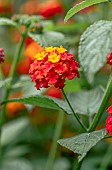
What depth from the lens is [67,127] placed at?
203 centimetres

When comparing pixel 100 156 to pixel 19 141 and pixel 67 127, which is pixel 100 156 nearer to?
pixel 67 127

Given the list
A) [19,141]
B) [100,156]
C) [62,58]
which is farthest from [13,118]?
[62,58]

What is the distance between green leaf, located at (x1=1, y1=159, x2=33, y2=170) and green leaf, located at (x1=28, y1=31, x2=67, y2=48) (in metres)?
0.58

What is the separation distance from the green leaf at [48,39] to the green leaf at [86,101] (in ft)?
0.45

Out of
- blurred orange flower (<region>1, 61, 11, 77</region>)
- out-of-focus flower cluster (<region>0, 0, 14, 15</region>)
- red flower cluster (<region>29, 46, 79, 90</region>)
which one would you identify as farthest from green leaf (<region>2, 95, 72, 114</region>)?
out-of-focus flower cluster (<region>0, 0, 14, 15</region>)

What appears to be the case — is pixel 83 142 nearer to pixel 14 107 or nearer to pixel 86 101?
pixel 86 101

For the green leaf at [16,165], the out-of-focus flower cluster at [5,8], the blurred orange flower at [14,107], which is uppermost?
the out-of-focus flower cluster at [5,8]

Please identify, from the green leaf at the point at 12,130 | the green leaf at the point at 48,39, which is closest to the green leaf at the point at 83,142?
the green leaf at the point at 48,39

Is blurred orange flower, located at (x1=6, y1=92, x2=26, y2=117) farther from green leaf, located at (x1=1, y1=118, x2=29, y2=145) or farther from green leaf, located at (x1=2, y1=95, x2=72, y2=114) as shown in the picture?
green leaf, located at (x1=2, y1=95, x2=72, y2=114)

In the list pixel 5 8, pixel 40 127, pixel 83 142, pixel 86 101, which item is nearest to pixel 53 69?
pixel 83 142

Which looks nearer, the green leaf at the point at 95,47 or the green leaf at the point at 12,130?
the green leaf at the point at 95,47

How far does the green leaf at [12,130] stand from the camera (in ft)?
6.23

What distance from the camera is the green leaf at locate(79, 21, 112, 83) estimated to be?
1077 mm

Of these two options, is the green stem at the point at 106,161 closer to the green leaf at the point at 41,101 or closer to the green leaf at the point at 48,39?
the green leaf at the point at 48,39
